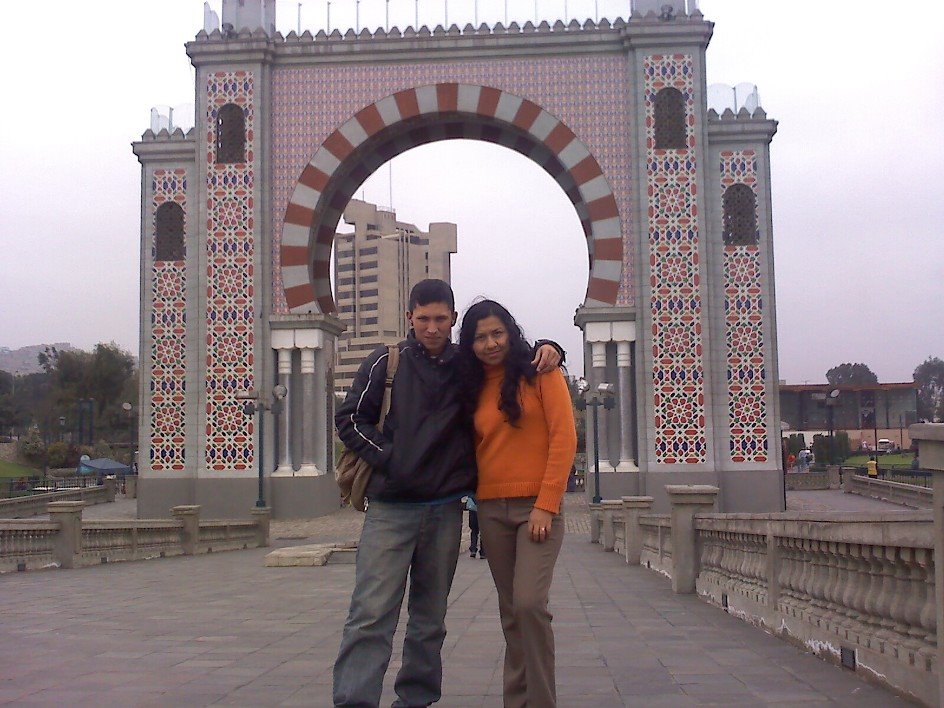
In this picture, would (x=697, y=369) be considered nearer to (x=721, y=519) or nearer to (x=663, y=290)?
(x=663, y=290)

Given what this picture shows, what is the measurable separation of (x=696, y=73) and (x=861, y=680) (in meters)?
19.3

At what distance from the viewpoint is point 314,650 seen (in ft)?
19.8

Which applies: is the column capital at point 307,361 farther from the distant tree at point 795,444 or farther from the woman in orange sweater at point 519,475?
the distant tree at point 795,444

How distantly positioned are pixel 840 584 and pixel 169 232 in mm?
20489

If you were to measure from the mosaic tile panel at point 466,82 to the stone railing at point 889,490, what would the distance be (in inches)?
378

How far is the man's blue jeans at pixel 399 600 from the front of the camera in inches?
157

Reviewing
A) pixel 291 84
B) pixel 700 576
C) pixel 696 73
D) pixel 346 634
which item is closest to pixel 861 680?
pixel 346 634

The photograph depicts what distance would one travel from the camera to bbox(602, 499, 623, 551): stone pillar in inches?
640

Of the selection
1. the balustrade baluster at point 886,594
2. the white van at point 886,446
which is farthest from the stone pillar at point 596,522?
the white van at point 886,446

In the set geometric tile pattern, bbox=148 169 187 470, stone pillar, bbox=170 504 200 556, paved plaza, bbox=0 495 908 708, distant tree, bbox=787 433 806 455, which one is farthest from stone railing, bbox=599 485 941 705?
distant tree, bbox=787 433 806 455

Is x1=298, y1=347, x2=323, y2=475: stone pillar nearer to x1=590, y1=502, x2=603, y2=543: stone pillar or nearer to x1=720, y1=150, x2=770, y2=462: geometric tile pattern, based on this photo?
x1=590, y1=502, x2=603, y2=543: stone pillar

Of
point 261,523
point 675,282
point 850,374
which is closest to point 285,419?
point 261,523

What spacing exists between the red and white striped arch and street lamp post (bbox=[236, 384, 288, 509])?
2.19 meters

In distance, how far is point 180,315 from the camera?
23234 millimetres
